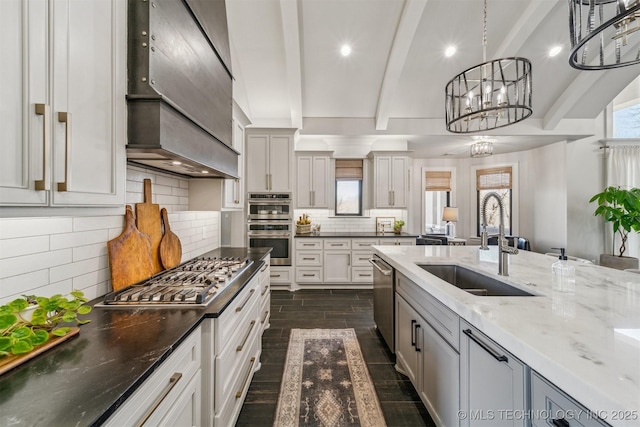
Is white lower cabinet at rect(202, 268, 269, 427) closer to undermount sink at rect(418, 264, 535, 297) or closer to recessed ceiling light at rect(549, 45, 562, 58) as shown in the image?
undermount sink at rect(418, 264, 535, 297)

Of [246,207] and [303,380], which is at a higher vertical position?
[246,207]

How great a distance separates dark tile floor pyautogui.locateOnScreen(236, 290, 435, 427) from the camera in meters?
1.79

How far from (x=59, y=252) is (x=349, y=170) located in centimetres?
465

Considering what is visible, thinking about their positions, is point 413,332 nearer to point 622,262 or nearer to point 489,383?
point 489,383

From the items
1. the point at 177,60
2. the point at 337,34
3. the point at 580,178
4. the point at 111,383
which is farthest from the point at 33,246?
the point at 580,178

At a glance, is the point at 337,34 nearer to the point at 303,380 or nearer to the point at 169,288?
the point at 169,288

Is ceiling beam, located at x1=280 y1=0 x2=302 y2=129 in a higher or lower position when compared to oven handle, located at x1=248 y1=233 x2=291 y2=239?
higher

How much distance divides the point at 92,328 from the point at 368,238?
3968 mm

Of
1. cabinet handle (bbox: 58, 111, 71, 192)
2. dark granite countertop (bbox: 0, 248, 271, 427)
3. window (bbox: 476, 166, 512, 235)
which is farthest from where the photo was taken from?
window (bbox: 476, 166, 512, 235)

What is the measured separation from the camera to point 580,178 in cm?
477

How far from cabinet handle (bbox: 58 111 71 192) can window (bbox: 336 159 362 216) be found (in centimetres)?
462

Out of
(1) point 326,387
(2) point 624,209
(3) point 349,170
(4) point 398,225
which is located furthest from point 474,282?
(2) point 624,209

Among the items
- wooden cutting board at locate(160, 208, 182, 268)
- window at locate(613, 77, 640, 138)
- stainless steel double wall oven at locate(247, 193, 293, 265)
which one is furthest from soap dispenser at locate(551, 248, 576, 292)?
window at locate(613, 77, 640, 138)

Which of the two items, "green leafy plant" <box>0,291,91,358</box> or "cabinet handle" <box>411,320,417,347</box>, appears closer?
"green leafy plant" <box>0,291,91,358</box>
